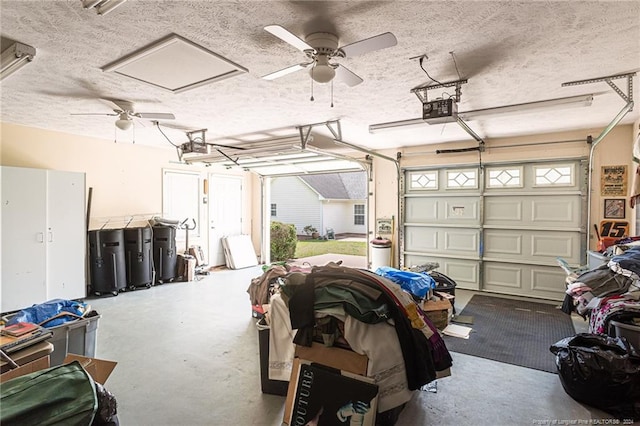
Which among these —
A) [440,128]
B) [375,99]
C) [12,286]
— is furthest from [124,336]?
[440,128]

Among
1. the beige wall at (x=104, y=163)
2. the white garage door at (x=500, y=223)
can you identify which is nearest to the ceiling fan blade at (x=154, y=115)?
the beige wall at (x=104, y=163)

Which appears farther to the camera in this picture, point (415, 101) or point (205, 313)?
point (205, 313)

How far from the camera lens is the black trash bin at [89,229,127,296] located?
18.8 ft

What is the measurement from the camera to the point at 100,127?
532 cm

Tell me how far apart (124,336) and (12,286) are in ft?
7.00

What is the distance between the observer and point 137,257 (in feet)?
20.3

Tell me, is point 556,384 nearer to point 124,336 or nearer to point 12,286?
point 124,336

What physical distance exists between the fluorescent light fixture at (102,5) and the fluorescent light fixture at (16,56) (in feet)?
3.14

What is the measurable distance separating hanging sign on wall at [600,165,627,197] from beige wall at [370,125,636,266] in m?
0.06

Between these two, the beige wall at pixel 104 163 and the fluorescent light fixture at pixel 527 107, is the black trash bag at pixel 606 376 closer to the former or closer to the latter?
the fluorescent light fixture at pixel 527 107

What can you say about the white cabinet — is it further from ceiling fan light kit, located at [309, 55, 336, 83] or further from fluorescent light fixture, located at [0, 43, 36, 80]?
ceiling fan light kit, located at [309, 55, 336, 83]

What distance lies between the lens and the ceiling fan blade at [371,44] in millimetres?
2120

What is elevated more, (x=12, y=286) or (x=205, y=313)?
(x=12, y=286)

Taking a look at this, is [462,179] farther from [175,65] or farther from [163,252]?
[163,252]
